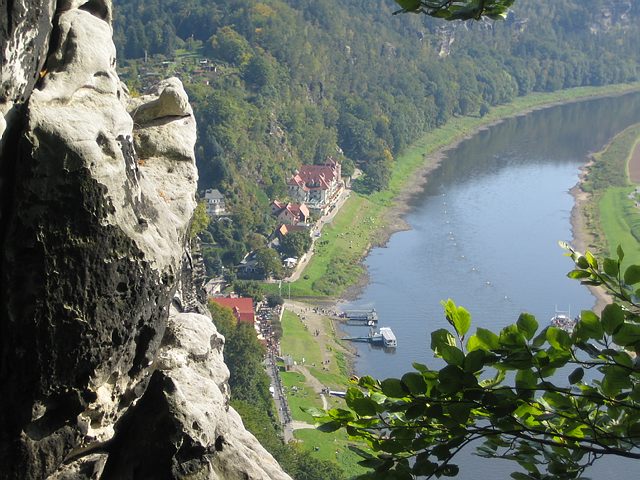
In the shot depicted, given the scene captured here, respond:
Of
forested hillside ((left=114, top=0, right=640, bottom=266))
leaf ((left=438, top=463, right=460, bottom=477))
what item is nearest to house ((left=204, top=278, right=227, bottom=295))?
forested hillside ((left=114, top=0, right=640, bottom=266))

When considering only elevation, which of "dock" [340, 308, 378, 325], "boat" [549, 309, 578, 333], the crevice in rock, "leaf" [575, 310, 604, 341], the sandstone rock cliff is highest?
the crevice in rock

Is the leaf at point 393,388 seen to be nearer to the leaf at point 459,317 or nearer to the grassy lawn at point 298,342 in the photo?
the leaf at point 459,317

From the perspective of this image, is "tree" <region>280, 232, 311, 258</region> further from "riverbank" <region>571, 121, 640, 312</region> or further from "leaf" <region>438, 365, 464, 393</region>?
"leaf" <region>438, 365, 464, 393</region>

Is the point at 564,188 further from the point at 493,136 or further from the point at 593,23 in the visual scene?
the point at 593,23

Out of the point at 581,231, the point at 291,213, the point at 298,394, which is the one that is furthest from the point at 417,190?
the point at 298,394

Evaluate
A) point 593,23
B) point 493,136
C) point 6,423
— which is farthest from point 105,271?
point 593,23

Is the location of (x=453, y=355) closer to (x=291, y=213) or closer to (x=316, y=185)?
(x=291, y=213)
